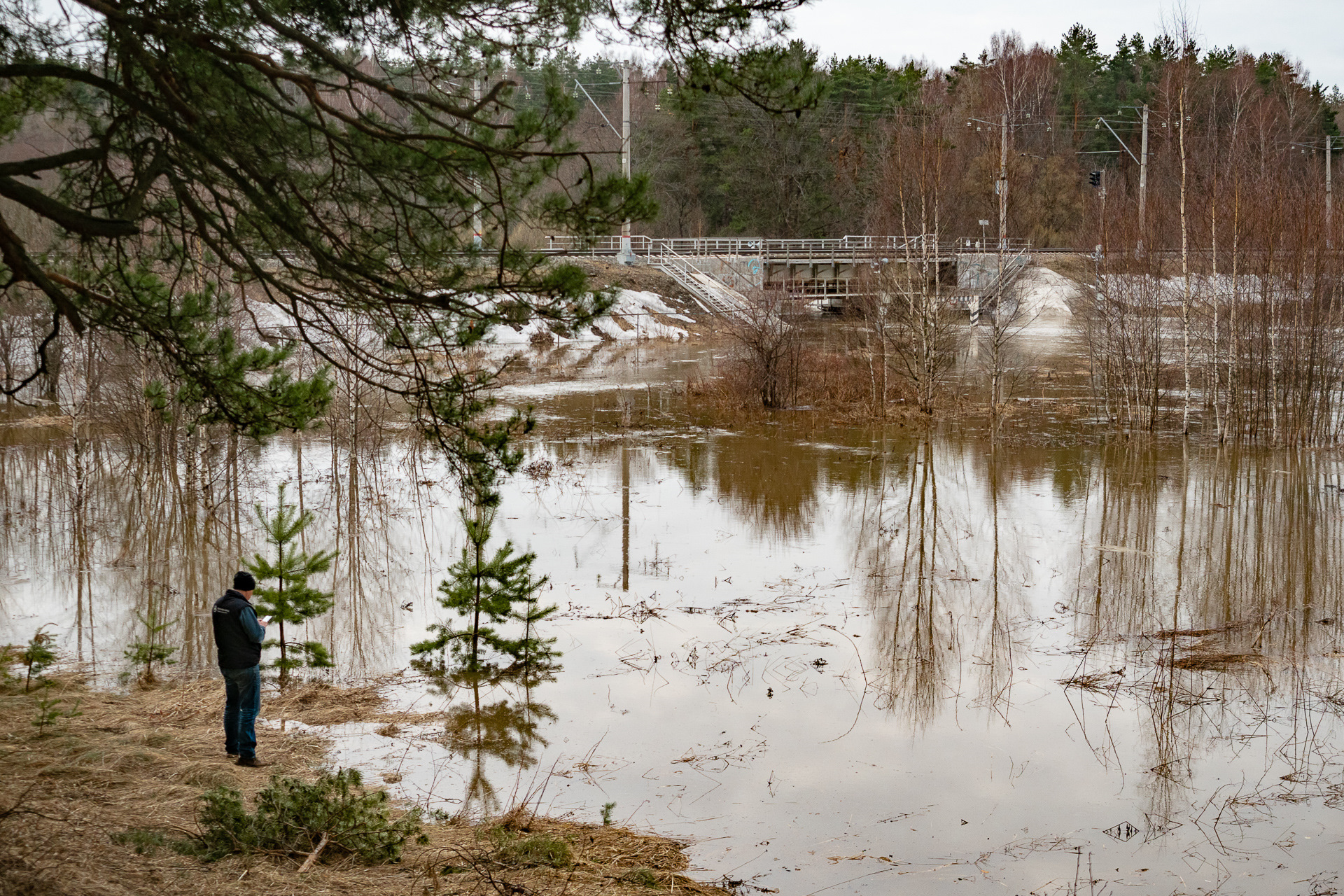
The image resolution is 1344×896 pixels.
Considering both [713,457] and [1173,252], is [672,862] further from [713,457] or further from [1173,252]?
[1173,252]

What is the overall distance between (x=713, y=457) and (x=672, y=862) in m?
15.5

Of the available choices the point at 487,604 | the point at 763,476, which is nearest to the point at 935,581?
the point at 487,604

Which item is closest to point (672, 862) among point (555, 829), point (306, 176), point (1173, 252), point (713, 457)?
point (555, 829)

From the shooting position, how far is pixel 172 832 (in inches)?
241

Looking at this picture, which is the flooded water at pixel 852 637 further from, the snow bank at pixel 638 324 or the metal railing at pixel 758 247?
the metal railing at pixel 758 247

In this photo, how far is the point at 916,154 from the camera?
26172mm

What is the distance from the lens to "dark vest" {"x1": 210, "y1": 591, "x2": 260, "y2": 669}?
795 centimetres

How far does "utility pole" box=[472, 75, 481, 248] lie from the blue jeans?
3.44 metres

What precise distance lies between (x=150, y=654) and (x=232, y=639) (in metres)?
2.64

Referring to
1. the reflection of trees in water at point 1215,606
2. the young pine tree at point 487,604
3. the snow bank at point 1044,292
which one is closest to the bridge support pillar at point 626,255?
the snow bank at point 1044,292

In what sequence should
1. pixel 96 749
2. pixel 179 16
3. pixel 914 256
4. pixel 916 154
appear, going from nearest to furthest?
pixel 179 16 → pixel 96 749 → pixel 916 154 → pixel 914 256

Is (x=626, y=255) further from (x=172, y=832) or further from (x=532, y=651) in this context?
(x=172, y=832)

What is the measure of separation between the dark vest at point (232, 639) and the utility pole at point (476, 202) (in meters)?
3.11

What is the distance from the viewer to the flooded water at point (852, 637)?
7598 mm
